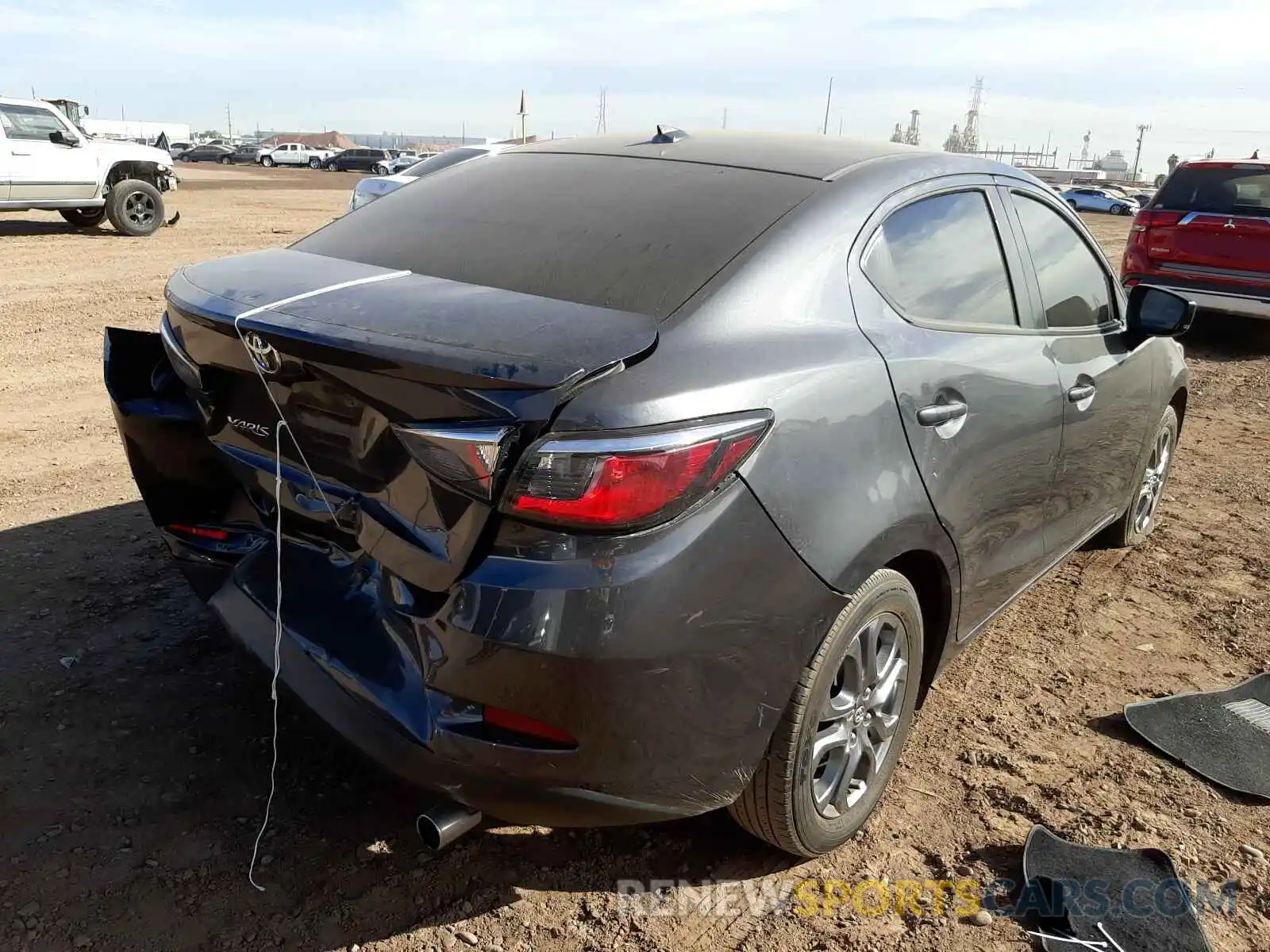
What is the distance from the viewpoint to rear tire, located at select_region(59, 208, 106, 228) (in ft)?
50.5

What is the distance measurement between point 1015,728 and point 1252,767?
66 centimetres

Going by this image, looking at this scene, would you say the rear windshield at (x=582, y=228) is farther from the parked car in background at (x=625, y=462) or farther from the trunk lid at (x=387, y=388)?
the trunk lid at (x=387, y=388)

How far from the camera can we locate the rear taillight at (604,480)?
1880 millimetres

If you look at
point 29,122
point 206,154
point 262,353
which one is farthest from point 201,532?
point 206,154

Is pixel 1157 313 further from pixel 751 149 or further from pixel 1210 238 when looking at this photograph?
pixel 1210 238

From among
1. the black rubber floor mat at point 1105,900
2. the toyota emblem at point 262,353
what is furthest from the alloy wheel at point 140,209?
the black rubber floor mat at point 1105,900

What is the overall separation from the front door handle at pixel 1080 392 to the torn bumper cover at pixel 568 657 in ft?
4.82

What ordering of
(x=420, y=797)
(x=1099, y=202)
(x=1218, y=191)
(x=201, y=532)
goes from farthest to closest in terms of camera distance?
(x=1099, y=202), (x=1218, y=191), (x=201, y=532), (x=420, y=797)

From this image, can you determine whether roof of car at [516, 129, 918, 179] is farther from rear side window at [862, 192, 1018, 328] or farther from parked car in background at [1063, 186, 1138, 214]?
parked car in background at [1063, 186, 1138, 214]

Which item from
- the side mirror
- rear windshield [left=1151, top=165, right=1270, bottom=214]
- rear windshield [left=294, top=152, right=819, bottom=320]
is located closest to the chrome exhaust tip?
rear windshield [left=294, top=152, right=819, bottom=320]

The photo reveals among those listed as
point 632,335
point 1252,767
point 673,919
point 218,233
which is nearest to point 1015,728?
point 1252,767

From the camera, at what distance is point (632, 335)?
2072 millimetres

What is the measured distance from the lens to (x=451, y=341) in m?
2.02

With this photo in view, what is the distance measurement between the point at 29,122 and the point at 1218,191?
14.8 metres
